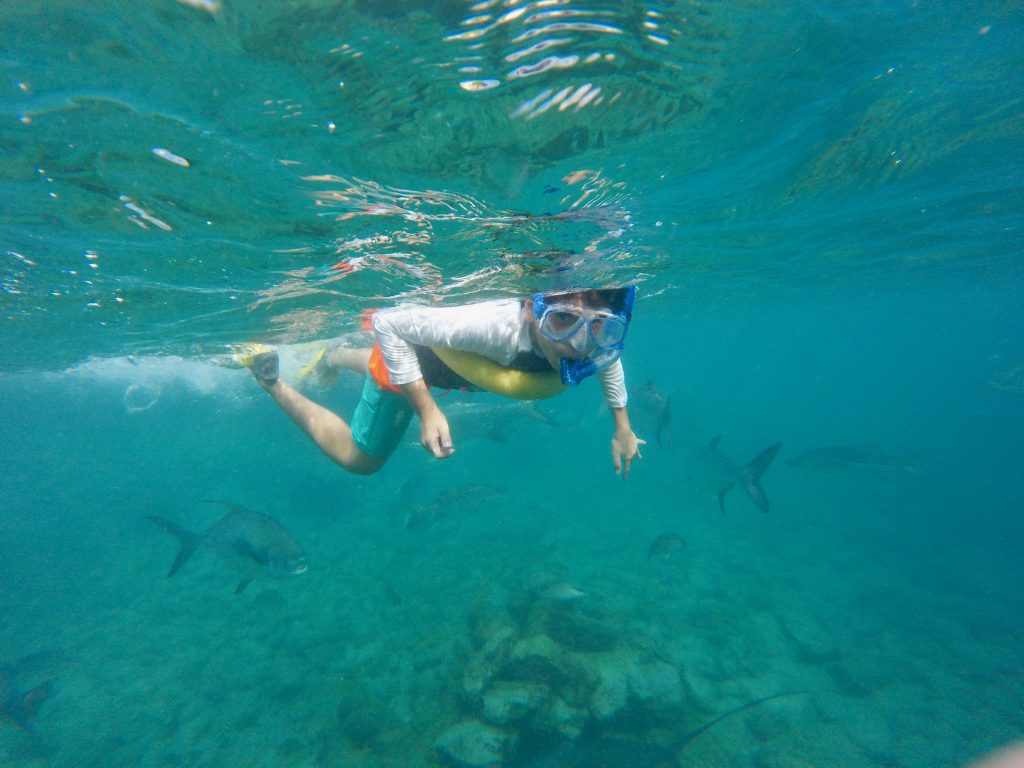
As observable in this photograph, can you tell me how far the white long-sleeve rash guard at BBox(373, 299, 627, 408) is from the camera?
Answer: 4520 mm

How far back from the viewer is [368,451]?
6.09m

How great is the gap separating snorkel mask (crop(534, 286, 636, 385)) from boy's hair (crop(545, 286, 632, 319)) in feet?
0.14

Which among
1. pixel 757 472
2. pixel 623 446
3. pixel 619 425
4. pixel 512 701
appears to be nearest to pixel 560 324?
pixel 619 425

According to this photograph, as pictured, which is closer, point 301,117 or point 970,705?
point 301,117

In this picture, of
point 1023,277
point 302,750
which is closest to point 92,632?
point 302,750

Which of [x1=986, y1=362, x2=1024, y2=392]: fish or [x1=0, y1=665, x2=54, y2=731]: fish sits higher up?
[x1=0, y1=665, x2=54, y2=731]: fish

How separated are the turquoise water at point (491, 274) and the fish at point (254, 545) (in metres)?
2.99

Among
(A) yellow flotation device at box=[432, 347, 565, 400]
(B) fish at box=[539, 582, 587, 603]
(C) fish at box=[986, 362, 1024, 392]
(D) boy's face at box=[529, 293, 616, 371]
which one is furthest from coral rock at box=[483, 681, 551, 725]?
(C) fish at box=[986, 362, 1024, 392]

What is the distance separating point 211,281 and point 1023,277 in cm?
4314

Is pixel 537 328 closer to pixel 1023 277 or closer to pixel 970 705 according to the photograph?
pixel 970 705

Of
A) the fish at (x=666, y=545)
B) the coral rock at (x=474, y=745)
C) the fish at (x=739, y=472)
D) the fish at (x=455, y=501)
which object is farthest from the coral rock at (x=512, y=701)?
the fish at (x=739, y=472)

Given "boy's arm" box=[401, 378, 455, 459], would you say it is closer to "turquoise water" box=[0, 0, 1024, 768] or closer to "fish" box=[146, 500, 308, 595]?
"turquoise water" box=[0, 0, 1024, 768]

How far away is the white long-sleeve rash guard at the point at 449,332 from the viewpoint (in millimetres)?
4520

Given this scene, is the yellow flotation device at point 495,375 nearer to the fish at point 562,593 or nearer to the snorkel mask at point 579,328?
the snorkel mask at point 579,328
